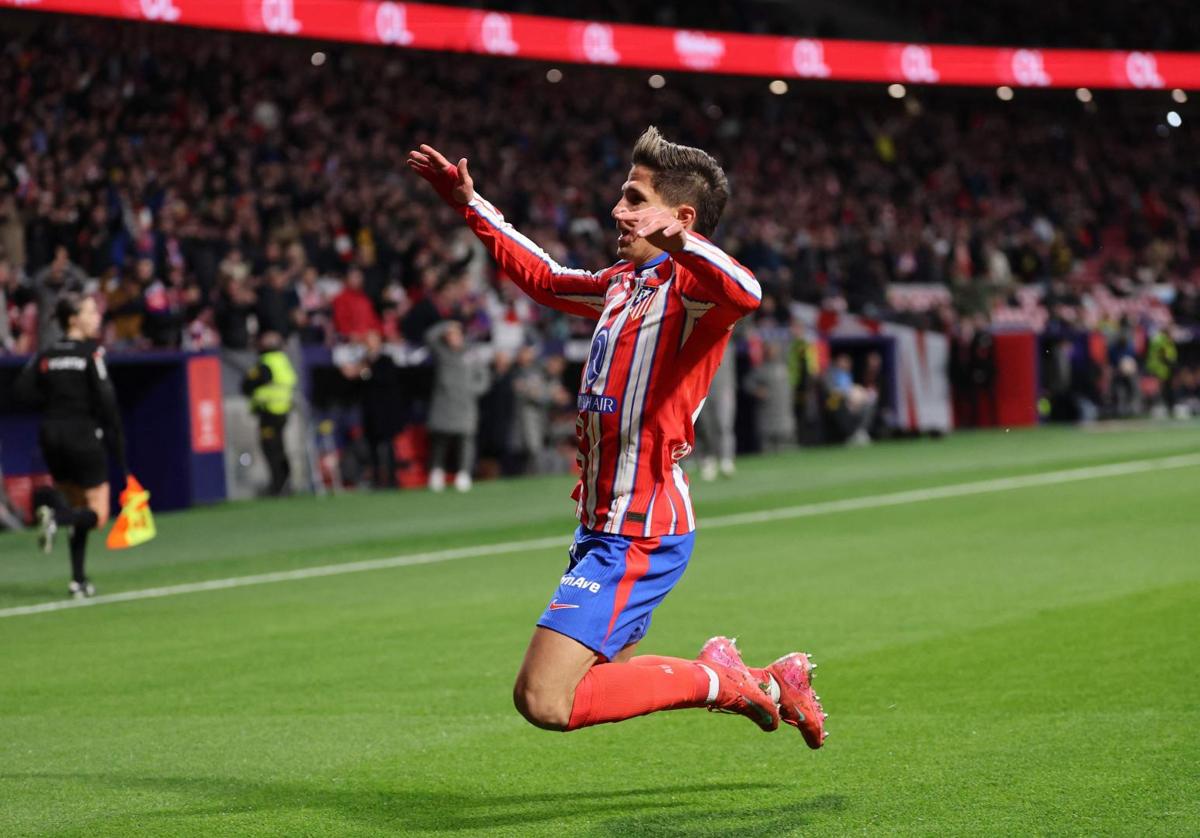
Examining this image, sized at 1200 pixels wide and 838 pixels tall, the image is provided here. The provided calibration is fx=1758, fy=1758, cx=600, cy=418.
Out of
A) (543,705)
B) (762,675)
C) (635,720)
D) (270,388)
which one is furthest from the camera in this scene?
(270,388)

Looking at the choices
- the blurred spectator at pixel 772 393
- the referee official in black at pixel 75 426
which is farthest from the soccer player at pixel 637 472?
the blurred spectator at pixel 772 393

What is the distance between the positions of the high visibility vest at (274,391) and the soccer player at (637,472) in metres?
14.8

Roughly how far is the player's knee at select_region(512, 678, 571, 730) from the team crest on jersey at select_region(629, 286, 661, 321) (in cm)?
118

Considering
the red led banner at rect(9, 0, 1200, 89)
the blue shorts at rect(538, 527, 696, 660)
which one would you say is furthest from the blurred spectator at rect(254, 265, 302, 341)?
the blue shorts at rect(538, 527, 696, 660)

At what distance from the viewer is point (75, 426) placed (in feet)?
41.2

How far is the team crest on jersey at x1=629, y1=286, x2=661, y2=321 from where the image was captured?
17.9 ft

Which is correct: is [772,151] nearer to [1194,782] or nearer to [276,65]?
[276,65]

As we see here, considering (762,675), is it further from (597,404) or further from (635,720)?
(635,720)

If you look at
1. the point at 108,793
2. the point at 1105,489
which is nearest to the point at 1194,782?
the point at 108,793

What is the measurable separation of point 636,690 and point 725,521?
1143 centimetres

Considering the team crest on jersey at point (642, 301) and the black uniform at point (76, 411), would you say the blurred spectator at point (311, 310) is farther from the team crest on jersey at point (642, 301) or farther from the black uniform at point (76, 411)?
the team crest on jersey at point (642, 301)

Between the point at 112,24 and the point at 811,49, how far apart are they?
15651 millimetres

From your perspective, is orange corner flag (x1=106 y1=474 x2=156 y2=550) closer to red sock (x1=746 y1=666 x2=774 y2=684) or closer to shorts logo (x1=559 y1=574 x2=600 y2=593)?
red sock (x1=746 y1=666 x2=774 y2=684)

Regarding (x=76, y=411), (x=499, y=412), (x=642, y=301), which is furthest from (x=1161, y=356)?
(x=642, y=301)
